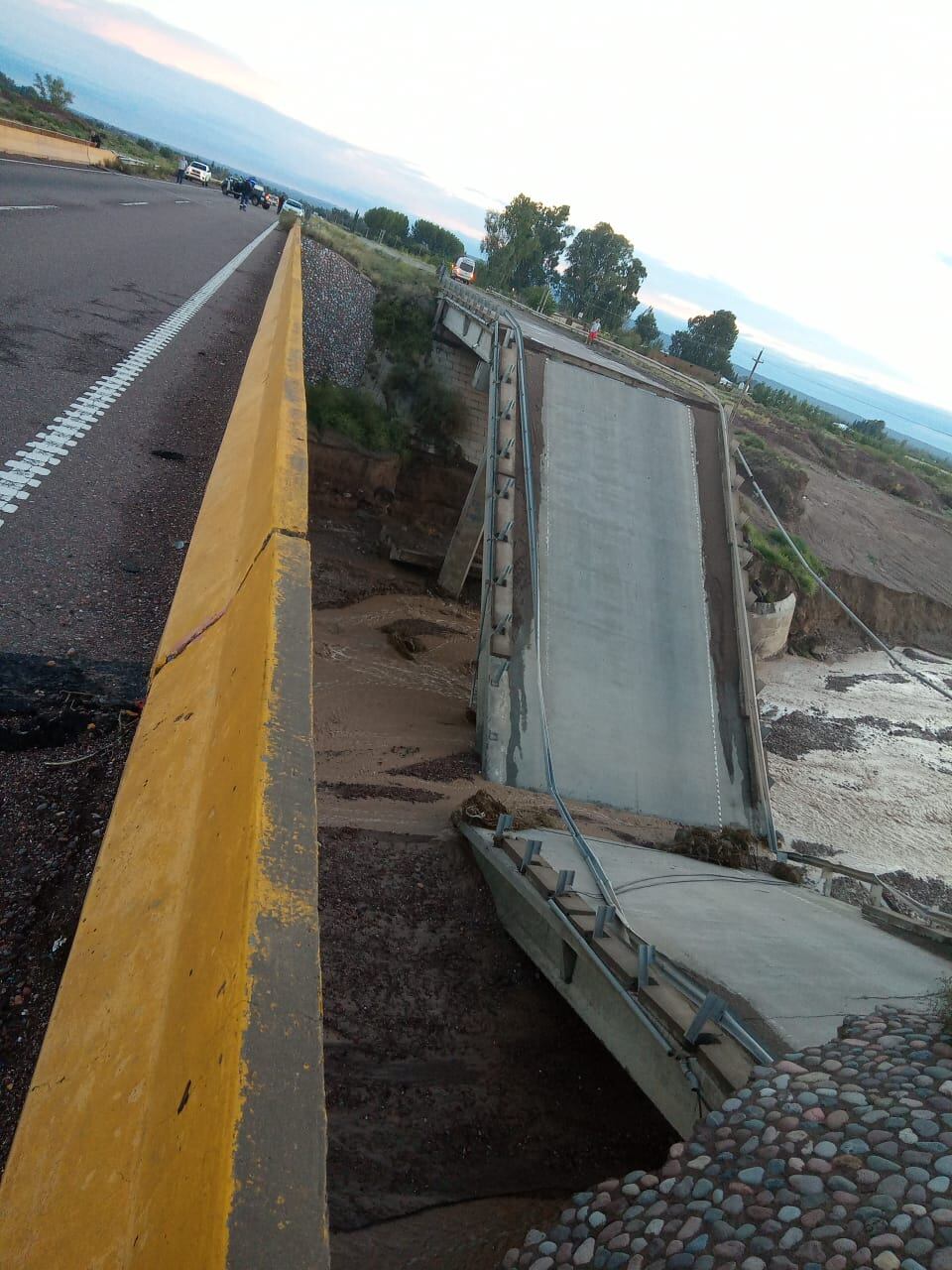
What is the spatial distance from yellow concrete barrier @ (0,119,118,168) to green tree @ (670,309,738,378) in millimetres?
49204

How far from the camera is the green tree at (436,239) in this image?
298 feet

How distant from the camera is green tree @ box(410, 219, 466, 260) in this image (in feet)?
298

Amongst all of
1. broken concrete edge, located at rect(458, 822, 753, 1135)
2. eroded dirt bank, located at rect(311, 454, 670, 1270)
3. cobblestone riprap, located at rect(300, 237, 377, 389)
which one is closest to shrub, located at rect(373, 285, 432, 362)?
cobblestone riprap, located at rect(300, 237, 377, 389)

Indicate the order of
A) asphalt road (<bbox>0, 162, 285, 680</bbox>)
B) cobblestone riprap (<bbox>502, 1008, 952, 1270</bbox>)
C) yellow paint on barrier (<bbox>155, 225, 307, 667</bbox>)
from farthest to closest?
asphalt road (<bbox>0, 162, 285, 680</bbox>)
yellow paint on barrier (<bbox>155, 225, 307, 667</bbox>)
cobblestone riprap (<bbox>502, 1008, 952, 1270</bbox>)

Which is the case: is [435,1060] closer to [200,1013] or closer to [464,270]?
[200,1013]

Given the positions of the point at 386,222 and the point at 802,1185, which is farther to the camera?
the point at 386,222

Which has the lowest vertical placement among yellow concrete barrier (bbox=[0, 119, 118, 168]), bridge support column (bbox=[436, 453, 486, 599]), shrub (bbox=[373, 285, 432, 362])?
bridge support column (bbox=[436, 453, 486, 599])

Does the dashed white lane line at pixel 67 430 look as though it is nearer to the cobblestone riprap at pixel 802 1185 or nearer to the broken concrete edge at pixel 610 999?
the broken concrete edge at pixel 610 999

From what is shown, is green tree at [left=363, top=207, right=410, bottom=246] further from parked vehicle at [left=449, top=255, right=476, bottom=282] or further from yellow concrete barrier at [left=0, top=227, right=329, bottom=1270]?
yellow concrete barrier at [left=0, top=227, right=329, bottom=1270]

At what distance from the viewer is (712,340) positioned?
243 ft

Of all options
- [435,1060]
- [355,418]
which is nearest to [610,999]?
[435,1060]

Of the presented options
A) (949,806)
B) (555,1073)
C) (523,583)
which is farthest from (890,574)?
(555,1073)

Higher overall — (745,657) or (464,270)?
(464,270)

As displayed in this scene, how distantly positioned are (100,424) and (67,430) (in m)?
0.52
